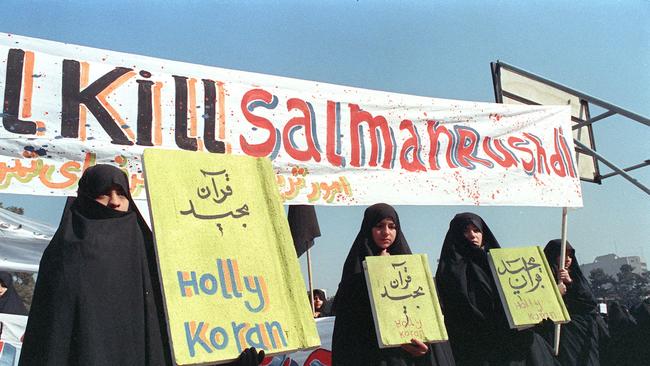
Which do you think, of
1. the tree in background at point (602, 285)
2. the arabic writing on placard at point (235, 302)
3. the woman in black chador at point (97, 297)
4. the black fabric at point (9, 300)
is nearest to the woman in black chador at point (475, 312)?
the arabic writing on placard at point (235, 302)

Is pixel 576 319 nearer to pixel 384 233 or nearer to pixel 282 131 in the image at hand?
pixel 384 233

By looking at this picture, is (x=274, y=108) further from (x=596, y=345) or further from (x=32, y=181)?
(x=596, y=345)

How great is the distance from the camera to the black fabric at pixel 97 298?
6.82 ft

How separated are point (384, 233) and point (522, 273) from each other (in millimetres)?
1034

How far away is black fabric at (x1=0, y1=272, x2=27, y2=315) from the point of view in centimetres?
545

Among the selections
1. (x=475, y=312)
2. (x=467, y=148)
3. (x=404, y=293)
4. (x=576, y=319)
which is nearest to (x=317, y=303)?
(x=576, y=319)

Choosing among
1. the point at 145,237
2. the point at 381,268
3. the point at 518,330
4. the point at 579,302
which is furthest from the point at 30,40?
the point at 579,302

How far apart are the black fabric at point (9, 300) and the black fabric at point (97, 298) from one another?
147 inches

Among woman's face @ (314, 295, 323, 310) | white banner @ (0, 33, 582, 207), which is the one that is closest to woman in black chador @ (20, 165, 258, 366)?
white banner @ (0, 33, 582, 207)

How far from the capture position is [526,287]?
372 cm

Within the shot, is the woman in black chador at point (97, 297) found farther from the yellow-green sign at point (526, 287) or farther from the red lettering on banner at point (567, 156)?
the red lettering on banner at point (567, 156)

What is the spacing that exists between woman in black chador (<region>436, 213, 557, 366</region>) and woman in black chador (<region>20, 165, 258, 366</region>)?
2.08 m

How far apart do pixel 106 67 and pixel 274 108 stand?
0.96 metres

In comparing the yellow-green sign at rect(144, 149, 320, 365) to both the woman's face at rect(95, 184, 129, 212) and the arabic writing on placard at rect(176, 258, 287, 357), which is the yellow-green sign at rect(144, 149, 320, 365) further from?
the woman's face at rect(95, 184, 129, 212)
